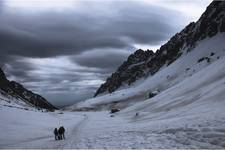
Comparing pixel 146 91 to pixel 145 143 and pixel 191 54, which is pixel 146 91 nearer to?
pixel 191 54

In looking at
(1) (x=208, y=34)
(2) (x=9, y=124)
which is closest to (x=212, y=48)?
(1) (x=208, y=34)

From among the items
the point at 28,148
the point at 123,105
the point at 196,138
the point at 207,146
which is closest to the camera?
the point at 207,146

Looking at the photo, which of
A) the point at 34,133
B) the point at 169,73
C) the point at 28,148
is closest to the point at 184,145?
the point at 28,148

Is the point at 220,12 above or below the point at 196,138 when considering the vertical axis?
above

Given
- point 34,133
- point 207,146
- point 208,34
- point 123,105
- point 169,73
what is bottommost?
point 207,146

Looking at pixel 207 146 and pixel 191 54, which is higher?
pixel 191 54

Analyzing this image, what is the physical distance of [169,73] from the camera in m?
185

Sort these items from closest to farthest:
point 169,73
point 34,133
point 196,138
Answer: point 196,138 < point 34,133 < point 169,73

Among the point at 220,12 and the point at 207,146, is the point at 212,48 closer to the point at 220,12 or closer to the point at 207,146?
the point at 220,12

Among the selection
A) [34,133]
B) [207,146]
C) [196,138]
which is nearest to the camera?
[207,146]

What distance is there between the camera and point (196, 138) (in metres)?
25.9

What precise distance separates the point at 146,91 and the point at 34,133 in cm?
13231

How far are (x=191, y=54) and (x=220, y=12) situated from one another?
26777mm

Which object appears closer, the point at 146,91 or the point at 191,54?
the point at 146,91
